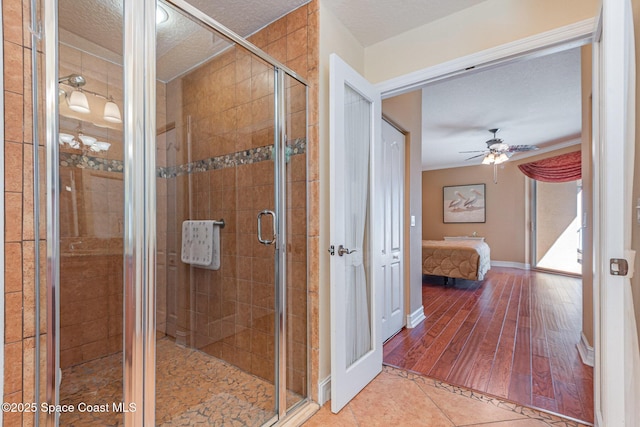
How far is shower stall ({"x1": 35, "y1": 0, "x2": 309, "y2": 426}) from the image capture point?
3.64 feet

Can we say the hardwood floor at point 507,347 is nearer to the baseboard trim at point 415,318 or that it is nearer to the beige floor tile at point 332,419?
the baseboard trim at point 415,318

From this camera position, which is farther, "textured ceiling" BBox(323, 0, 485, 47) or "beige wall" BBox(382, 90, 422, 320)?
"beige wall" BBox(382, 90, 422, 320)

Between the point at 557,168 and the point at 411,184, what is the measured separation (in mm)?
4467

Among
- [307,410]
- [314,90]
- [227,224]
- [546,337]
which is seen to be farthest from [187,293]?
[546,337]

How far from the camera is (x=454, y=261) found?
15.4ft

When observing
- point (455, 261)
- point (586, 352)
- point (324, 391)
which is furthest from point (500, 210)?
point (324, 391)

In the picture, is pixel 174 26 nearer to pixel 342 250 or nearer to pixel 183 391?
pixel 342 250

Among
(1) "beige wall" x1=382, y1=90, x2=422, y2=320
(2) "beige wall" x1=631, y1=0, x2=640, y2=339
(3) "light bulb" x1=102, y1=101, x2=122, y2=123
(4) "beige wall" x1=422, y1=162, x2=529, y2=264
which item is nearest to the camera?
(2) "beige wall" x1=631, y1=0, x2=640, y2=339

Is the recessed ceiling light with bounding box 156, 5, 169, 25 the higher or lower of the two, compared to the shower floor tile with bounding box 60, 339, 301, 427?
higher

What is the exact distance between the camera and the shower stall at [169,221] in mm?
1109

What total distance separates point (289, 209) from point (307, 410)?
3.97 feet

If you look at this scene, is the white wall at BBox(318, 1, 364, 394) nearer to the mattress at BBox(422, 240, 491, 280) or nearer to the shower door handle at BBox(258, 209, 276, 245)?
the shower door handle at BBox(258, 209, 276, 245)

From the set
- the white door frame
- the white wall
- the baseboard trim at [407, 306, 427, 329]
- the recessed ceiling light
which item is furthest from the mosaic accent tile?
the baseboard trim at [407, 306, 427, 329]

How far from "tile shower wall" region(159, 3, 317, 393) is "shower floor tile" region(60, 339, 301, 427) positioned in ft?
0.34
